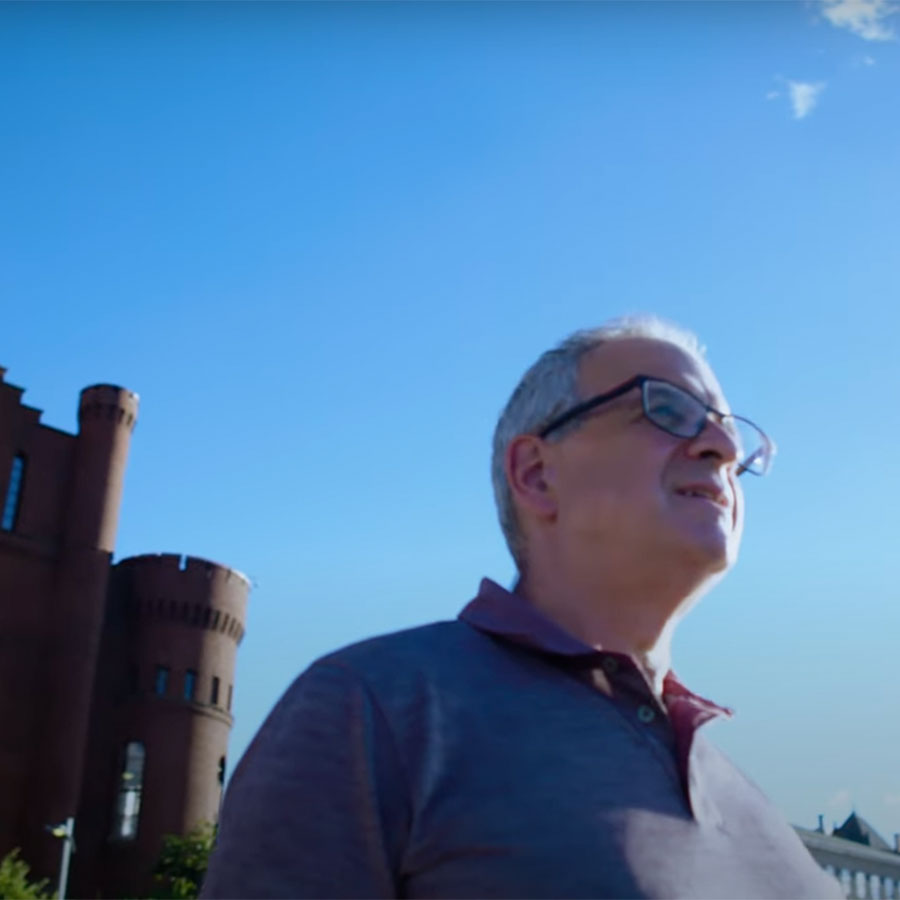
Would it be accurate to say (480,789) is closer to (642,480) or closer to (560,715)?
(560,715)

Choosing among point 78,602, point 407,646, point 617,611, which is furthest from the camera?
point 78,602

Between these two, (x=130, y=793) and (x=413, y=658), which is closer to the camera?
(x=413, y=658)

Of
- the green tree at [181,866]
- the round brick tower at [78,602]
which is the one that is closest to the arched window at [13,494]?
the round brick tower at [78,602]

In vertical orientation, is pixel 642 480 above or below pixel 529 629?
above

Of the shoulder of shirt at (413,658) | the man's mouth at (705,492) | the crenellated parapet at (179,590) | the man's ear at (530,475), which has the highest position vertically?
the crenellated parapet at (179,590)

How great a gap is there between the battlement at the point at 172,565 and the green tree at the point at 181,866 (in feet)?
27.6

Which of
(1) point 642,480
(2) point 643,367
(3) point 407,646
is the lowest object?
(3) point 407,646

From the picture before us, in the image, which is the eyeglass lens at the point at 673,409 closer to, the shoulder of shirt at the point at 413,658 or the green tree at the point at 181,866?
the shoulder of shirt at the point at 413,658

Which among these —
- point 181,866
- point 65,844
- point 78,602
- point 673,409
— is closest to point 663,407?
point 673,409

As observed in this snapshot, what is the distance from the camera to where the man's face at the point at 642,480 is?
2.09 meters

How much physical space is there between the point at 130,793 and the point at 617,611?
3914cm

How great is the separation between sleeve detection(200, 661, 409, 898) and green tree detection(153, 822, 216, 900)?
112ft

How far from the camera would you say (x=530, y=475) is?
2309 mm

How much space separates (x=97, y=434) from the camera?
38.2 meters
